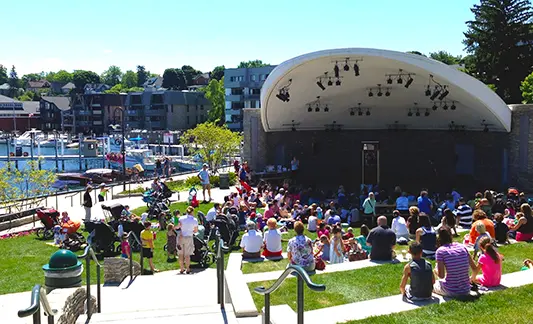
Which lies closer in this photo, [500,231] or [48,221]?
[500,231]

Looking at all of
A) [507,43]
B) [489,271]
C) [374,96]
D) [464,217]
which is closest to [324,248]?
[489,271]

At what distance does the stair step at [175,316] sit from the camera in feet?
21.8

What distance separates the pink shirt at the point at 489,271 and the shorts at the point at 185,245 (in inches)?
232

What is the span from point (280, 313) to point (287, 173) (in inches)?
878

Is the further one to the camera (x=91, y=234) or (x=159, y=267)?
(x=91, y=234)

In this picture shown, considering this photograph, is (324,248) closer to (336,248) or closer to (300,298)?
Answer: (336,248)

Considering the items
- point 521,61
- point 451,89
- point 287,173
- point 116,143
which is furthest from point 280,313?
point 116,143

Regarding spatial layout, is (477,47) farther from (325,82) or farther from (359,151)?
(325,82)

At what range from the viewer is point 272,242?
36.4 feet

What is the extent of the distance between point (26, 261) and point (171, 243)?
3515mm

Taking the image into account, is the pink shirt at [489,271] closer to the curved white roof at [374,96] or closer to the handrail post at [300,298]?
the handrail post at [300,298]

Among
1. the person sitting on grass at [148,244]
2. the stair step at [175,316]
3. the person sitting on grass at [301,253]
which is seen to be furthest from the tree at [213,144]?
the stair step at [175,316]

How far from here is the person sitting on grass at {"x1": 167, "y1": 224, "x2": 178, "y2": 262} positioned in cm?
1241

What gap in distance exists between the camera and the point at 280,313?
6.43 meters
